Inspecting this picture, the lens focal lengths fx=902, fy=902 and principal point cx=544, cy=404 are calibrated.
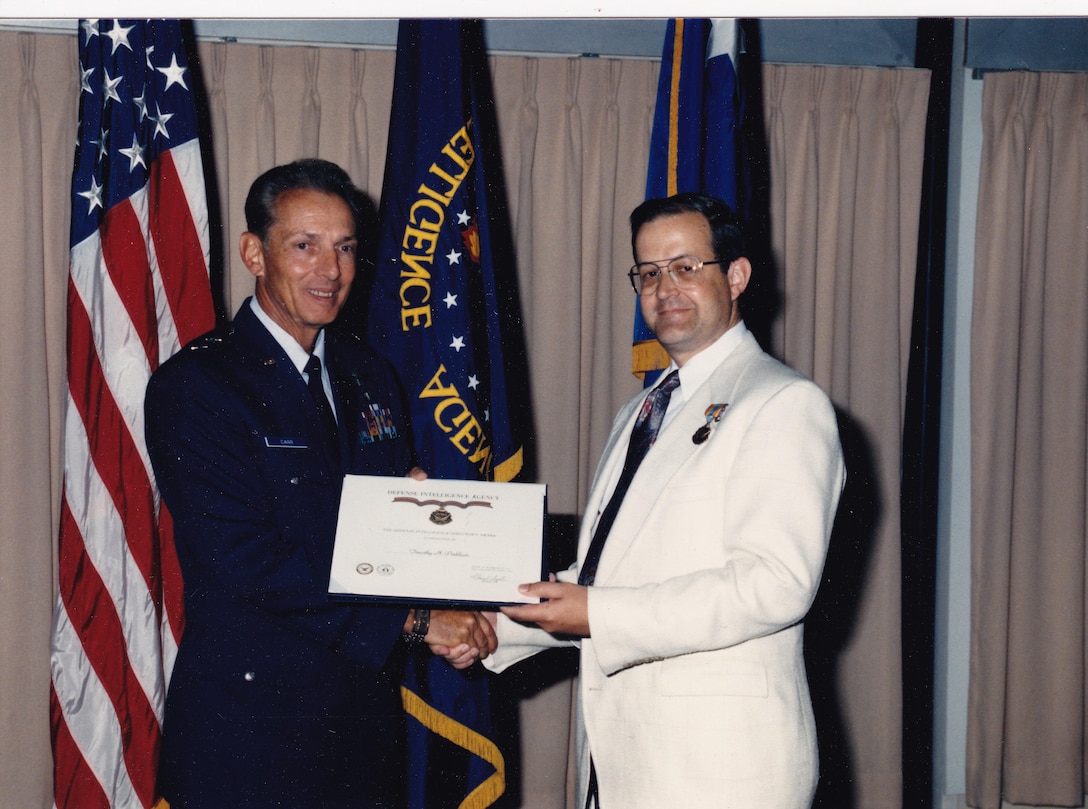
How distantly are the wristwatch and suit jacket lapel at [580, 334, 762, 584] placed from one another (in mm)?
551

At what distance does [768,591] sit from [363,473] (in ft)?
3.45

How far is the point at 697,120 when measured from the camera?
2930 millimetres

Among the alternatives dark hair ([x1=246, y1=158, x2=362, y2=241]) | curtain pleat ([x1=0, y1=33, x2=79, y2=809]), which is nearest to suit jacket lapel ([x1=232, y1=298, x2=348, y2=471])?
dark hair ([x1=246, y1=158, x2=362, y2=241])

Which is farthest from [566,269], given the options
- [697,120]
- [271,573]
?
[271,573]

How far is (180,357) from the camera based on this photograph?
7.05 ft

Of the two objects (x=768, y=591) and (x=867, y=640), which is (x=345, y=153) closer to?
(x=768, y=591)

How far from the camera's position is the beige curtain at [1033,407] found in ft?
12.9

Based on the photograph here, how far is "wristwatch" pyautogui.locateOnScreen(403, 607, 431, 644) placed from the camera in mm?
2279

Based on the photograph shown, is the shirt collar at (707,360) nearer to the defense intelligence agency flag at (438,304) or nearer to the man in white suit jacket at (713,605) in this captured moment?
the man in white suit jacket at (713,605)

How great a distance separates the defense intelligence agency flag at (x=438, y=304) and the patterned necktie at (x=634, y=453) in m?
0.86

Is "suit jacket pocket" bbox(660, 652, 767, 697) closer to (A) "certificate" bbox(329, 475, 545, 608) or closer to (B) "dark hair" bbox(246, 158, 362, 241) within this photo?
(A) "certificate" bbox(329, 475, 545, 608)

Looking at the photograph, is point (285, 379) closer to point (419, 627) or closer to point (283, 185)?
point (283, 185)

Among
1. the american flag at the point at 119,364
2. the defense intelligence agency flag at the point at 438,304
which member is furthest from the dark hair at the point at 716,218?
the american flag at the point at 119,364
